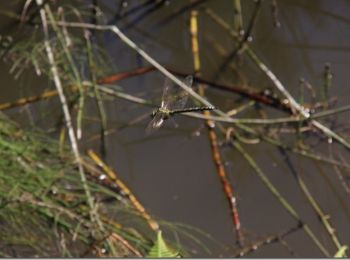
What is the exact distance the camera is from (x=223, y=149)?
1925 mm

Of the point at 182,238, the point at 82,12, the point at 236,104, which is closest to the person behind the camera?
the point at 182,238

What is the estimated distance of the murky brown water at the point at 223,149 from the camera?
1.80 m

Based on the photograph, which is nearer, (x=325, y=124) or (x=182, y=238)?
(x=182, y=238)

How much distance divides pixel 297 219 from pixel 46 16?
89 centimetres

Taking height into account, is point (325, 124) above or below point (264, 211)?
above

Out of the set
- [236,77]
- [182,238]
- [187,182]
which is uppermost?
[236,77]

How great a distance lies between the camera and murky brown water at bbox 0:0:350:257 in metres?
1.80

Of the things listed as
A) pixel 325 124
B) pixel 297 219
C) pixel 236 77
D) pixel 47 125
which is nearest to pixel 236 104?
pixel 236 77

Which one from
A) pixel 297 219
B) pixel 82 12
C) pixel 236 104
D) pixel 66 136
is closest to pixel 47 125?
pixel 66 136

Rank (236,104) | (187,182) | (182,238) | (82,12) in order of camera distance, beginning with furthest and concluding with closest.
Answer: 1. (82,12)
2. (236,104)
3. (187,182)
4. (182,238)

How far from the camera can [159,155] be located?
1.93m

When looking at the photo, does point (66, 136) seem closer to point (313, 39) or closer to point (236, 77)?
point (236, 77)

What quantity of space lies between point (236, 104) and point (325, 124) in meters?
0.25

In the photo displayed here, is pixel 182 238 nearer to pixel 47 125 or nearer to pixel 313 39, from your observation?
pixel 47 125
